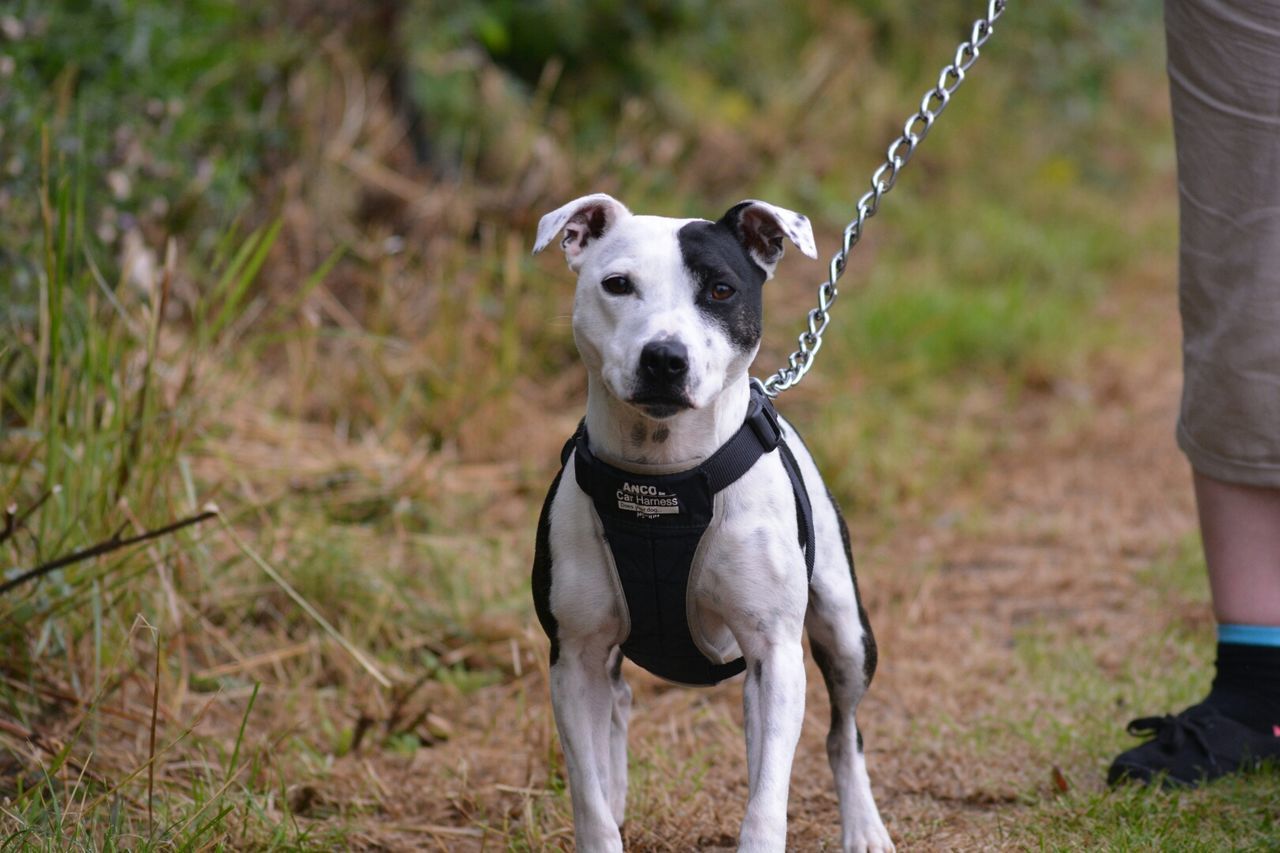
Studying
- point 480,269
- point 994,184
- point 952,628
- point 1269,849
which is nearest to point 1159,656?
point 952,628

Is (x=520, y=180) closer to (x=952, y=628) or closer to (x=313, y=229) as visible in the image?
(x=313, y=229)

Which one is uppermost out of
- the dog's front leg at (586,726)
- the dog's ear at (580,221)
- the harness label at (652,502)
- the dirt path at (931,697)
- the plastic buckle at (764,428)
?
the dog's ear at (580,221)

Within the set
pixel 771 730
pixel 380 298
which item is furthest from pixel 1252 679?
pixel 380 298

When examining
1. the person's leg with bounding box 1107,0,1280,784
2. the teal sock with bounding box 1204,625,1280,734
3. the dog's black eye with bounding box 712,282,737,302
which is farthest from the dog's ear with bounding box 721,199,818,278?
the teal sock with bounding box 1204,625,1280,734

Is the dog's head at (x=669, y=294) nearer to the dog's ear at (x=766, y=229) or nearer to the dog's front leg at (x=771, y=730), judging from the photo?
the dog's ear at (x=766, y=229)

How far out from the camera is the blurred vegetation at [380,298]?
346 centimetres

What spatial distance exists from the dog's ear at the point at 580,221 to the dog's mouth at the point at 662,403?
384 mm

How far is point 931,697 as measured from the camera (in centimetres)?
381

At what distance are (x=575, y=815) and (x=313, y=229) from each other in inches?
146

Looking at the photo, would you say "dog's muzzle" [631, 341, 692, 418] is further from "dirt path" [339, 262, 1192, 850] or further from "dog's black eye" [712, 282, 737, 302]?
"dirt path" [339, 262, 1192, 850]

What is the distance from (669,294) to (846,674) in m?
0.94

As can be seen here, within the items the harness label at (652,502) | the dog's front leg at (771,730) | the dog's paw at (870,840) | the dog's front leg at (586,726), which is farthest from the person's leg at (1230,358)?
the harness label at (652,502)

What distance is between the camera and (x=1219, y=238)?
319 cm

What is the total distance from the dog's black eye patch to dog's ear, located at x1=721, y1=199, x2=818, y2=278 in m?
0.07
